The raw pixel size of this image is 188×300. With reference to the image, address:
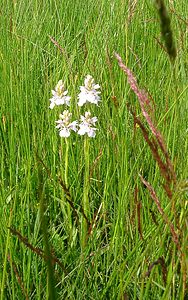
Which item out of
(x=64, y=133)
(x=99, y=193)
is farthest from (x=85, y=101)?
(x=99, y=193)

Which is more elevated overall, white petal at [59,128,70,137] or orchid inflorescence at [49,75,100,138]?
orchid inflorescence at [49,75,100,138]

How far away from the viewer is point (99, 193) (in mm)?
1437

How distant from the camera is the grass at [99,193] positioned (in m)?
0.88

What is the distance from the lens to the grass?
2.88ft

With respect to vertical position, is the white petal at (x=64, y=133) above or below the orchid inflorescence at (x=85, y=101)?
below

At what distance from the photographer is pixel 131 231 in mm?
1145

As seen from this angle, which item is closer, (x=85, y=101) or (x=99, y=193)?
(x=85, y=101)

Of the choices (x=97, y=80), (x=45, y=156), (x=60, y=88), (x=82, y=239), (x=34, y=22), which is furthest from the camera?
(x=34, y=22)

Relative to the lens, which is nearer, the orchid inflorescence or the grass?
the grass

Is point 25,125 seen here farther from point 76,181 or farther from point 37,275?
point 37,275

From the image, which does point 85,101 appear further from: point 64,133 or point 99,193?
point 99,193

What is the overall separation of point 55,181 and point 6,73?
2.34 ft

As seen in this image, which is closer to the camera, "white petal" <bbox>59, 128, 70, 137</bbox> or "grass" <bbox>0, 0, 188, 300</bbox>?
"grass" <bbox>0, 0, 188, 300</bbox>

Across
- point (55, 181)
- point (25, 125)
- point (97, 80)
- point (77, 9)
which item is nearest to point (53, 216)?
point (55, 181)
